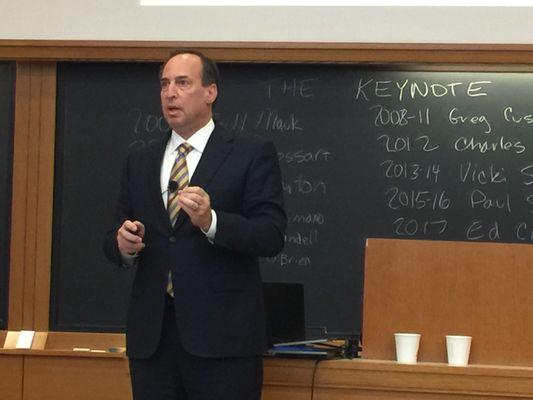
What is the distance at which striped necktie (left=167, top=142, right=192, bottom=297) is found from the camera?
2.75 metres

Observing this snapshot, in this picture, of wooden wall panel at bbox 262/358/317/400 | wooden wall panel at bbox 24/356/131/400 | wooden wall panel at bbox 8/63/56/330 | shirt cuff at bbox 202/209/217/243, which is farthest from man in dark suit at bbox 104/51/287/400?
wooden wall panel at bbox 8/63/56/330

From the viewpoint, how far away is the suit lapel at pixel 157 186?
2773mm

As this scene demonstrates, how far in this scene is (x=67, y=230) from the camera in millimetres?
5176

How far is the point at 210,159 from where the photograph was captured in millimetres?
2803

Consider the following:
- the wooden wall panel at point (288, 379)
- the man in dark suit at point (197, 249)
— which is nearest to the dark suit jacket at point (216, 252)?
the man in dark suit at point (197, 249)

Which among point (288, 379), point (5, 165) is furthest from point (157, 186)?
point (5, 165)

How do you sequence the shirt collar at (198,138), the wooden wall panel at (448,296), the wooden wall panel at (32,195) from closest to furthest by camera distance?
the shirt collar at (198,138), the wooden wall panel at (448,296), the wooden wall panel at (32,195)

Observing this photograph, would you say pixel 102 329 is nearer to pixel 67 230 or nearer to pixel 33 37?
pixel 67 230

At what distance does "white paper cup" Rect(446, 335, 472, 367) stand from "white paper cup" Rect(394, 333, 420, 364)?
10cm

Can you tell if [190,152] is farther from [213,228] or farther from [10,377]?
[10,377]

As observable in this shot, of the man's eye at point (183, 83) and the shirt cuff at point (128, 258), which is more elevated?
the man's eye at point (183, 83)

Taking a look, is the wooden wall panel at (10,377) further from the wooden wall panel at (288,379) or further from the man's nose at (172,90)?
the man's nose at (172,90)

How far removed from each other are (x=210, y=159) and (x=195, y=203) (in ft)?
0.95

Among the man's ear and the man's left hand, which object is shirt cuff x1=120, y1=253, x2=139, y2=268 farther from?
the man's ear
